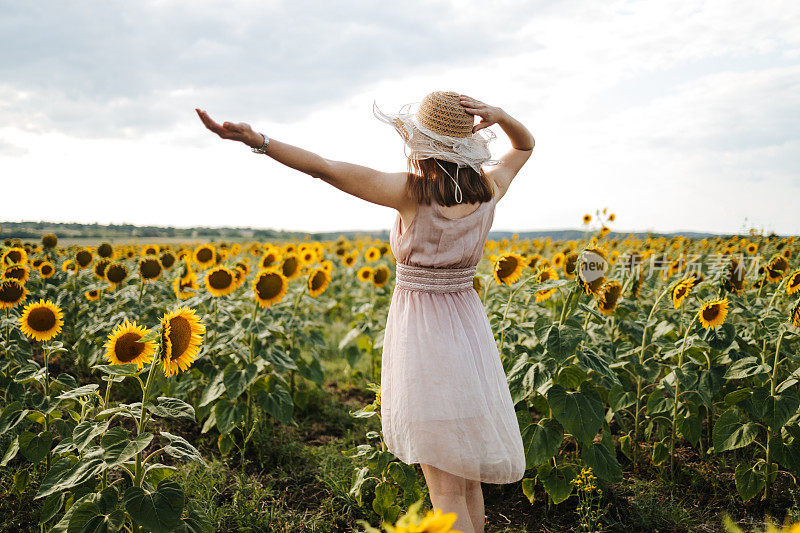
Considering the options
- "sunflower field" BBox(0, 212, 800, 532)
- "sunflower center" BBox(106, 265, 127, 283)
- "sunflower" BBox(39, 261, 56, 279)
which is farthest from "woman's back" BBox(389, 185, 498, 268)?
"sunflower" BBox(39, 261, 56, 279)

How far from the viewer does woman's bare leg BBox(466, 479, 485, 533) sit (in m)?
2.26

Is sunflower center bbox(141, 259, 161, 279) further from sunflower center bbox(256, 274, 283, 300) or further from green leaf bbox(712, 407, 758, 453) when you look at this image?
green leaf bbox(712, 407, 758, 453)

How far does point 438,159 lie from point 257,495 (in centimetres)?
214

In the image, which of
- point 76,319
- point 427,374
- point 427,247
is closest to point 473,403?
point 427,374

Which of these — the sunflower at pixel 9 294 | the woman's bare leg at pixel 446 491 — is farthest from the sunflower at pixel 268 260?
the woman's bare leg at pixel 446 491

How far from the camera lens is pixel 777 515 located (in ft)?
9.94

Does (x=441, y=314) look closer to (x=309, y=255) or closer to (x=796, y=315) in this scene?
(x=796, y=315)

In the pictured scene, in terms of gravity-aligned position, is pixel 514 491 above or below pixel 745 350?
below

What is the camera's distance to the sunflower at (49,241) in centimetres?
611

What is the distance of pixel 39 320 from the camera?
3.15 meters

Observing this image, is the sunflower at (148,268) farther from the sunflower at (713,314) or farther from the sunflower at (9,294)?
the sunflower at (713,314)

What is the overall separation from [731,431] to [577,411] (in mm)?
1065

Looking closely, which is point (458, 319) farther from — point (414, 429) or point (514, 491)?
point (514, 491)

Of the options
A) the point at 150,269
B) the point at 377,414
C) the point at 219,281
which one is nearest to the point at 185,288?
the point at 150,269
